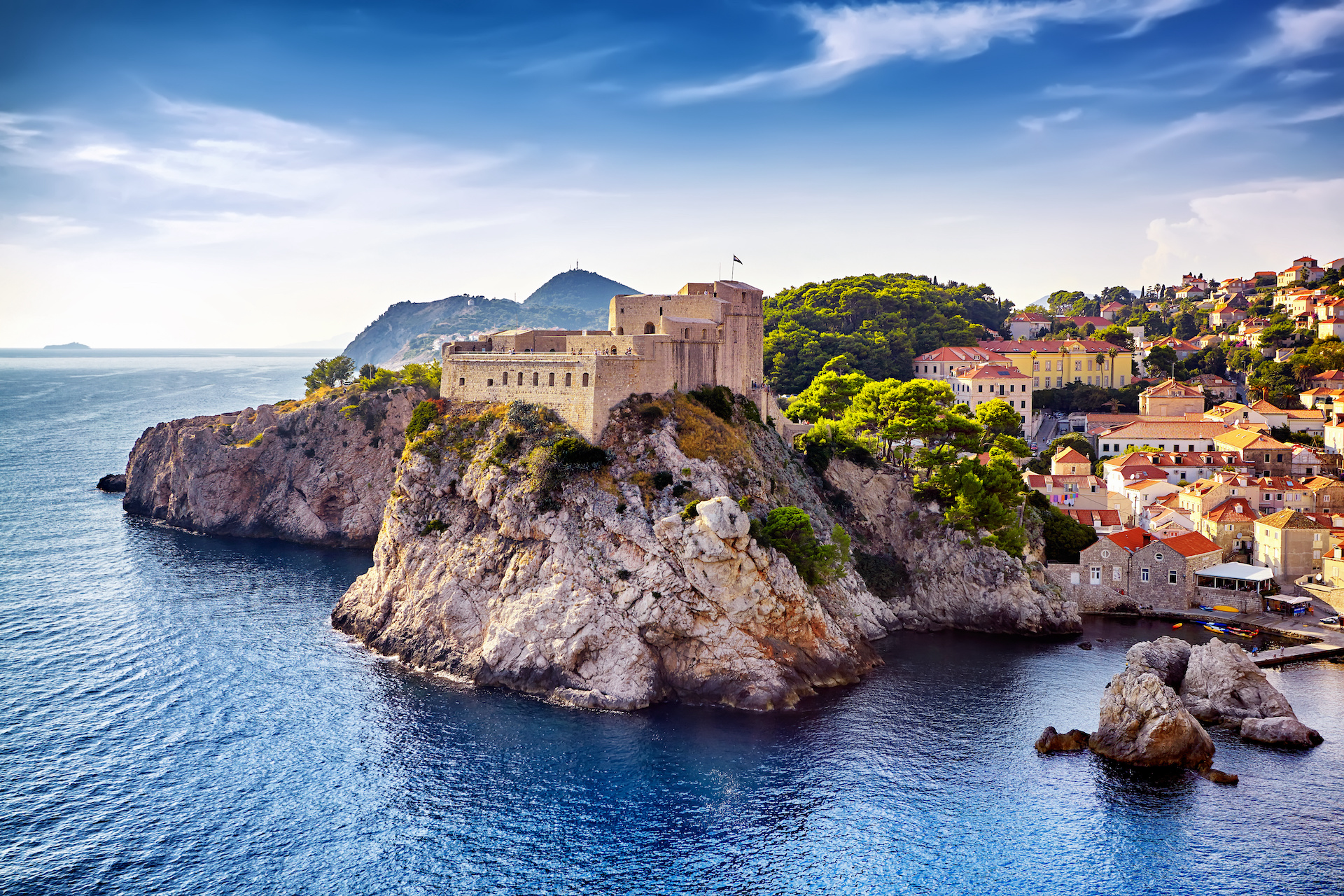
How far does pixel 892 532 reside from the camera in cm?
7125

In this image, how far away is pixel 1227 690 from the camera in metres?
48.6

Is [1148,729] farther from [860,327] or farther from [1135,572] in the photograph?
[860,327]

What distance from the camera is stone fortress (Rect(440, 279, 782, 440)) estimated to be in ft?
197

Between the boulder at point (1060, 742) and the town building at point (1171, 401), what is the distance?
234ft

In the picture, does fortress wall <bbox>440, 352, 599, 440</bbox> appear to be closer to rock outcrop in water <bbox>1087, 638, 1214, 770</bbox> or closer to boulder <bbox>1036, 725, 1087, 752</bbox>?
boulder <bbox>1036, 725, 1087, 752</bbox>

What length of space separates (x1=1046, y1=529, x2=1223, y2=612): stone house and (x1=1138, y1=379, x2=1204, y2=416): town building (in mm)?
42138

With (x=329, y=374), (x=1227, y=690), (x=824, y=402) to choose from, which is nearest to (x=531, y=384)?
(x=824, y=402)

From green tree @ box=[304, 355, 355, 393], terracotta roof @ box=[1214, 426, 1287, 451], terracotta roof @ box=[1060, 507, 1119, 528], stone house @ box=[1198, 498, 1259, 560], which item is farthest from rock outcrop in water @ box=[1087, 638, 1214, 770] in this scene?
green tree @ box=[304, 355, 355, 393]

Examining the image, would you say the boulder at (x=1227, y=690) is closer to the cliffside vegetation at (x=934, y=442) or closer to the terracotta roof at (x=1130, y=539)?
the terracotta roof at (x=1130, y=539)

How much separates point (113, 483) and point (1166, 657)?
110 metres

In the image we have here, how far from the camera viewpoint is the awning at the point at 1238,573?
65.6m

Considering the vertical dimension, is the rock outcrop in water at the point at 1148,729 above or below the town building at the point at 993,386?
below

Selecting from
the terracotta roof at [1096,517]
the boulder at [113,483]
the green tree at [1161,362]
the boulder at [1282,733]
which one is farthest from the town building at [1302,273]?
the boulder at [113,483]

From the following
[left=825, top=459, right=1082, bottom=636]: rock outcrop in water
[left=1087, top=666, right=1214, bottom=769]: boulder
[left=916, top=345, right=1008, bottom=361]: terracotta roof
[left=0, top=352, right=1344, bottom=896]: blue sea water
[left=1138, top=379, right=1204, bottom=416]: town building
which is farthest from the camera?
[left=916, top=345, right=1008, bottom=361]: terracotta roof
